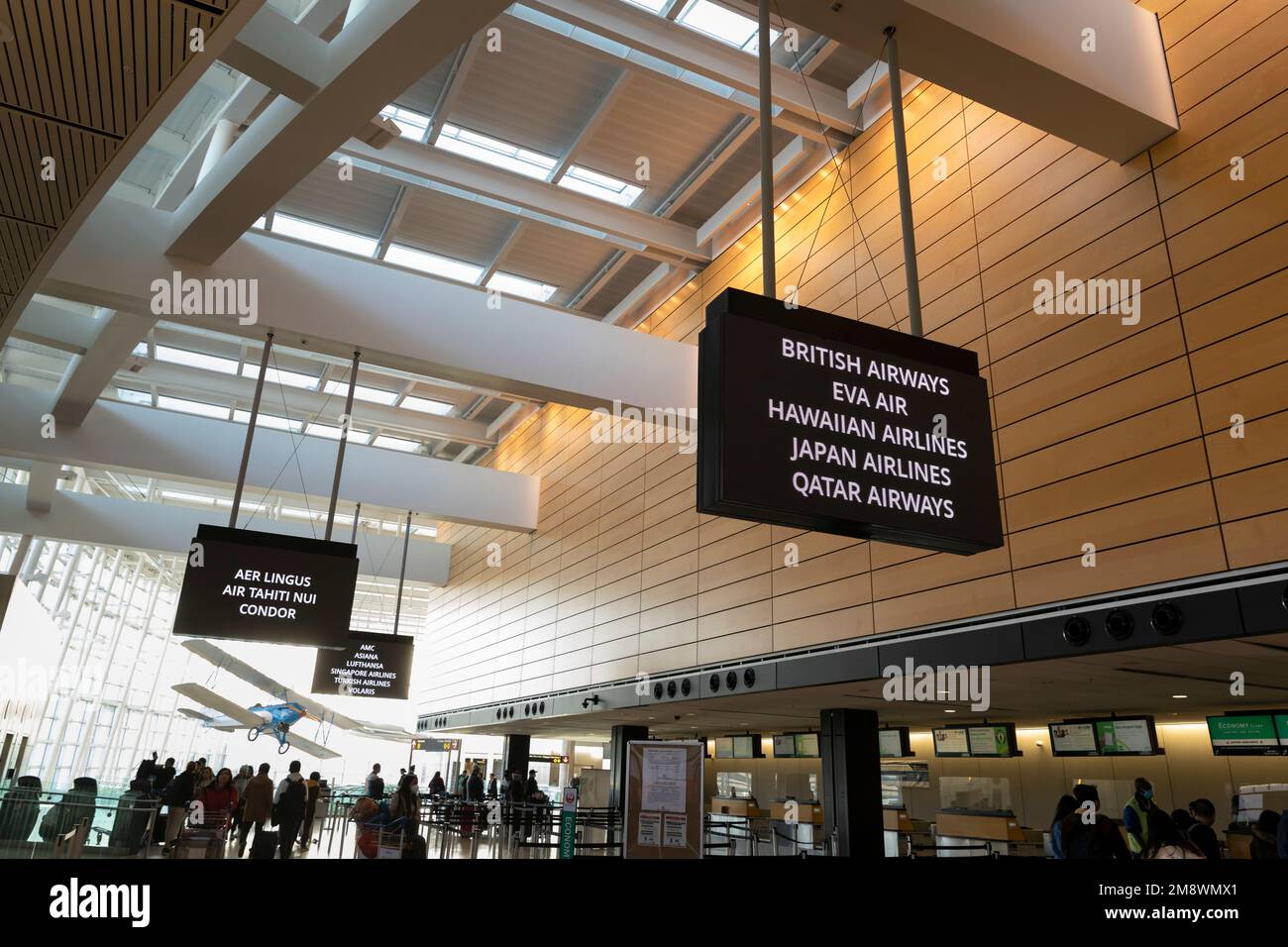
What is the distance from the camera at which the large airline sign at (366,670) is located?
16484mm

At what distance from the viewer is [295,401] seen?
65.5 ft

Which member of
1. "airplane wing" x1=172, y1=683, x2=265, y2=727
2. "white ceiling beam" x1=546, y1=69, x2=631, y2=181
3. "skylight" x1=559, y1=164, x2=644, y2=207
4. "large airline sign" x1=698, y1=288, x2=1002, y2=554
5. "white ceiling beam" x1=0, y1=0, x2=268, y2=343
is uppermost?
"skylight" x1=559, y1=164, x2=644, y2=207

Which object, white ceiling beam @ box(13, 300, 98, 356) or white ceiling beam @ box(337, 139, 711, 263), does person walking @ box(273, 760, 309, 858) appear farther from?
white ceiling beam @ box(337, 139, 711, 263)

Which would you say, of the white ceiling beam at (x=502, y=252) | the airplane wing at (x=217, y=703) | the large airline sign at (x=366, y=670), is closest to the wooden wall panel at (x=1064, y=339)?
the white ceiling beam at (x=502, y=252)

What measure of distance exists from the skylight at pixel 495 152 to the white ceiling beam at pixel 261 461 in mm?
8076

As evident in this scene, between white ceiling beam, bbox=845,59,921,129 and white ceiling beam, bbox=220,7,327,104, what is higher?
white ceiling beam, bbox=845,59,921,129

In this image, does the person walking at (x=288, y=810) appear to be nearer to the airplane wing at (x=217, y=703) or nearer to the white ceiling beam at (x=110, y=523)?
the white ceiling beam at (x=110, y=523)

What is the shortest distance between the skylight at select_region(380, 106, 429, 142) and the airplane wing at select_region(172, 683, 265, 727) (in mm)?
22781

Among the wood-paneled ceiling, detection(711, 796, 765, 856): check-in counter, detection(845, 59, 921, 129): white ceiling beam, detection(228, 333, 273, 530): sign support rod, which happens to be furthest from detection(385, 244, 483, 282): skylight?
detection(711, 796, 765, 856): check-in counter

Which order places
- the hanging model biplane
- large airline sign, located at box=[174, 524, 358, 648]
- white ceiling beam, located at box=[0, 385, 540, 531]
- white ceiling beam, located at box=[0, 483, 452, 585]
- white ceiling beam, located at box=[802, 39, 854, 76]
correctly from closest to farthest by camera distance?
1. large airline sign, located at box=[174, 524, 358, 648]
2. white ceiling beam, located at box=[802, 39, 854, 76]
3. white ceiling beam, located at box=[0, 385, 540, 531]
4. white ceiling beam, located at box=[0, 483, 452, 585]
5. the hanging model biplane

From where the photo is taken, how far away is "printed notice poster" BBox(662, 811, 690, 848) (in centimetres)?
591

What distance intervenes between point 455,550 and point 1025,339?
21.3 meters

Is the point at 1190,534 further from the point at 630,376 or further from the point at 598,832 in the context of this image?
the point at 598,832

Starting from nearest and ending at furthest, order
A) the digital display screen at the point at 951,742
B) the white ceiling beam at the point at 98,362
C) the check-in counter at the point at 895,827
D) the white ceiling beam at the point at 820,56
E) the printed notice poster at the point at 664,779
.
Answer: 1. the printed notice poster at the point at 664,779
2. the white ceiling beam at the point at 820,56
3. the white ceiling beam at the point at 98,362
4. the digital display screen at the point at 951,742
5. the check-in counter at the point at 895,827
